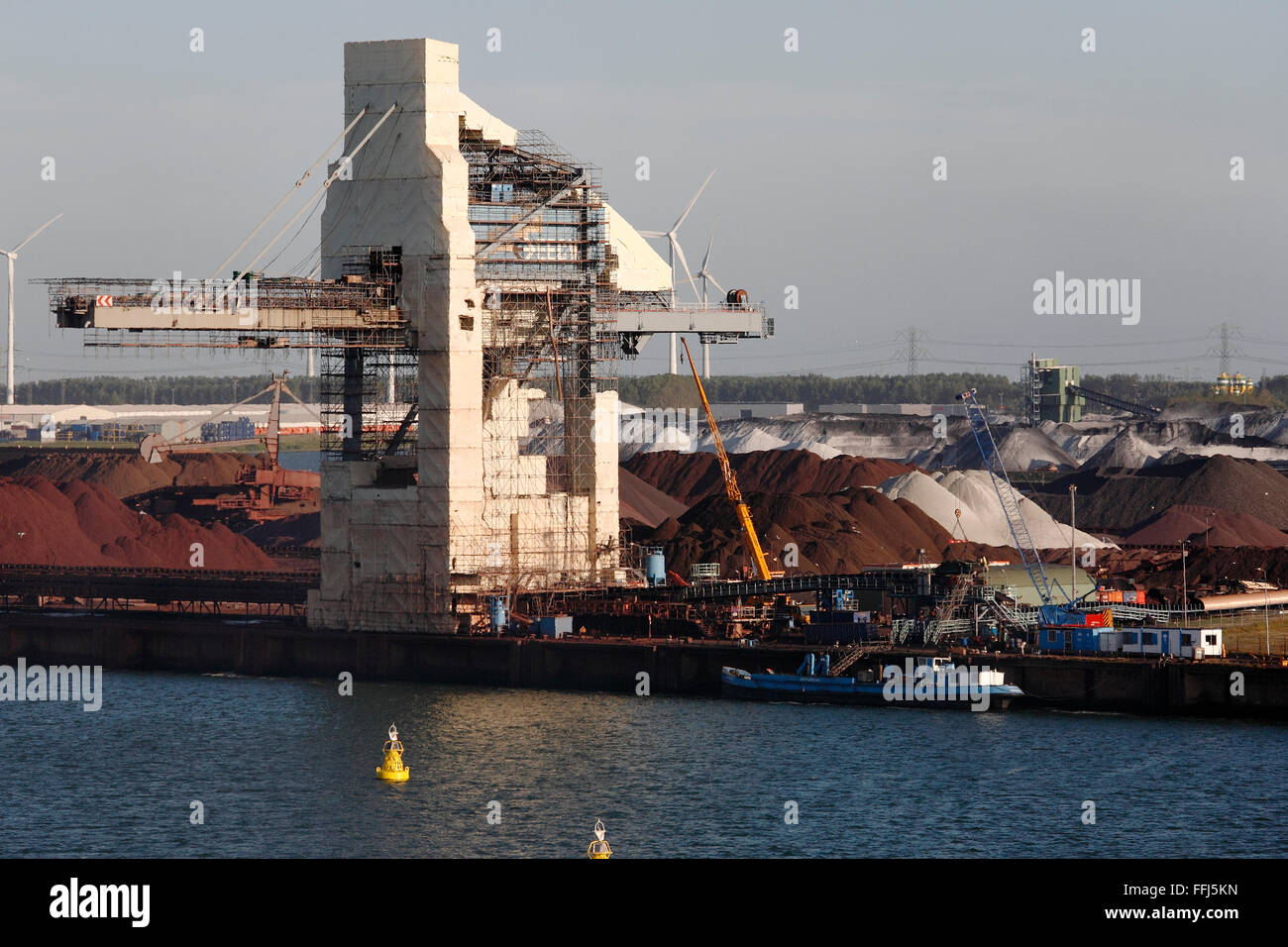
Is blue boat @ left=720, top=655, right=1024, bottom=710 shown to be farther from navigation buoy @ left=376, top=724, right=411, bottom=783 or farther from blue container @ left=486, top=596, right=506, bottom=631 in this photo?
navigation buoy @ left=376, top=724, right=411, bottom=783

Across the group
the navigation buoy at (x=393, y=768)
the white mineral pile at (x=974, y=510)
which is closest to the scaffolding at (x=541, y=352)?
the navigation buoy at (x=393, y=768)

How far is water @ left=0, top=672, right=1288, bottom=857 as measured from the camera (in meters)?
67.2

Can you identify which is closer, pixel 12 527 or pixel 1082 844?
pixel 1082 844

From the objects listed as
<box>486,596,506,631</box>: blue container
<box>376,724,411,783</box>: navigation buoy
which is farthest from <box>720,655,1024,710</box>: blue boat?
<box>376,724,411,783</box>: navigation buoy

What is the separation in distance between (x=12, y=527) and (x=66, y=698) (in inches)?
1949

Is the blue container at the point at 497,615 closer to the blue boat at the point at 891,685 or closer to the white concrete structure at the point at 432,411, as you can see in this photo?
the white concrete structure at the point at 432,411

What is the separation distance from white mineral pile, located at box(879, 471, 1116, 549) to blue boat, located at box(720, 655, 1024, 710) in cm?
6030

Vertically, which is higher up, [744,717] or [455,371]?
[455,371]

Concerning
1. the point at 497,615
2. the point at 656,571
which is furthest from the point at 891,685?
the point at 656,571

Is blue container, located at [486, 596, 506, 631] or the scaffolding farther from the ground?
the scaffolding

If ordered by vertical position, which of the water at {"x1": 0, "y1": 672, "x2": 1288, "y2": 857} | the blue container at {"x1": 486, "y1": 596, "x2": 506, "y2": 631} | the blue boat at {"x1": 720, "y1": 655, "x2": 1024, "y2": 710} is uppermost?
the blue container at {"x1": 486, "y1": 596, "x2": 506, "y2": 631}
